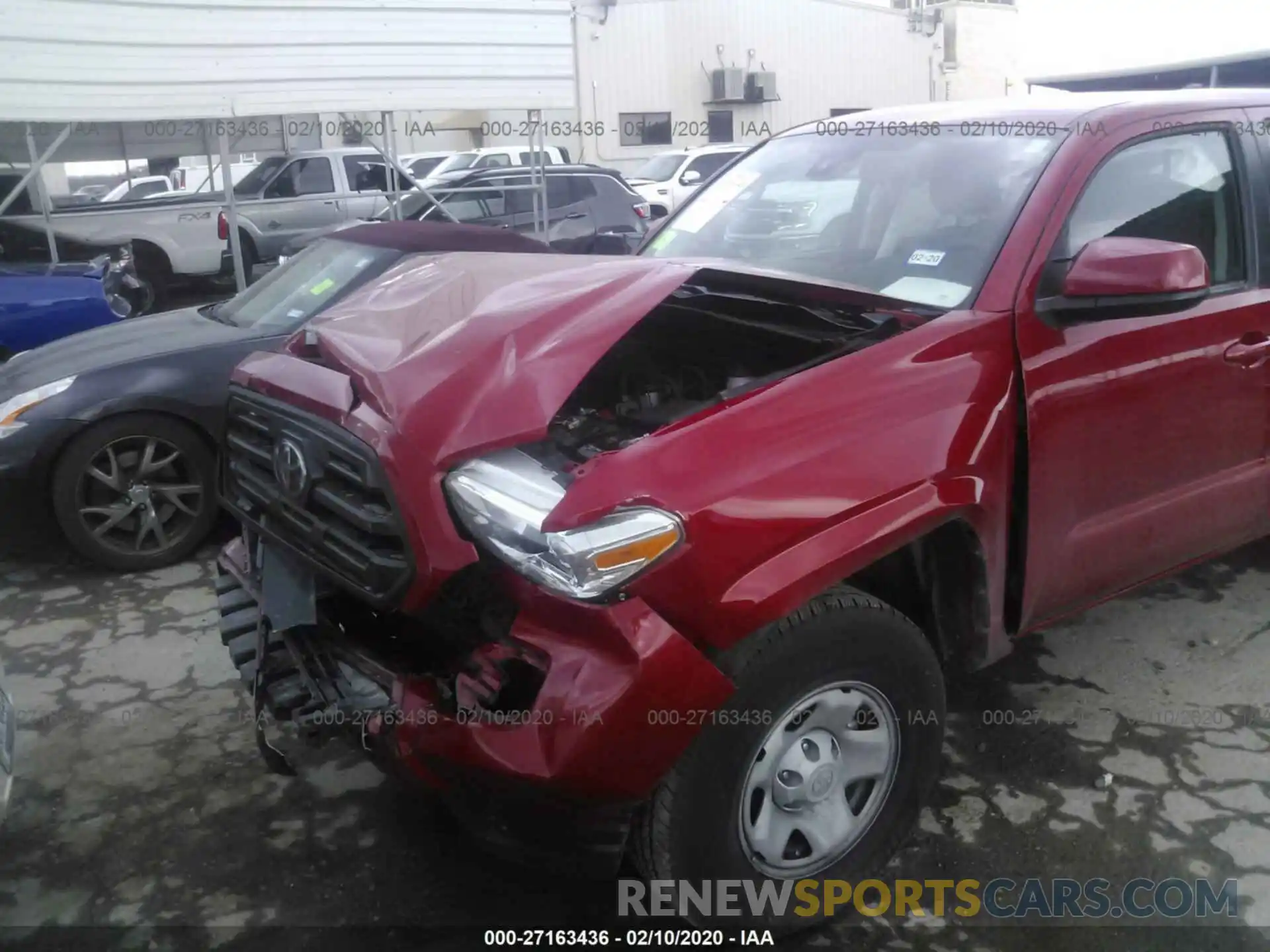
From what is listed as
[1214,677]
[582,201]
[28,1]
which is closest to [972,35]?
[582,201]

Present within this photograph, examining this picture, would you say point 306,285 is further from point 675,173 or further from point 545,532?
point 675,173

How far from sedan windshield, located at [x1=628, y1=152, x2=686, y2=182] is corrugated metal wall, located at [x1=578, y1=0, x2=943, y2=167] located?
5.73 m

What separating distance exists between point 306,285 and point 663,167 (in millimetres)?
13897

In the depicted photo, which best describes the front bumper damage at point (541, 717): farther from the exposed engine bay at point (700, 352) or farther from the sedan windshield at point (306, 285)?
the sedan windshield at point (306, 285)

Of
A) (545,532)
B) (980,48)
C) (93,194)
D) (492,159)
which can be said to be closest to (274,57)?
(545,532)

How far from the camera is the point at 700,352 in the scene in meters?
2.88

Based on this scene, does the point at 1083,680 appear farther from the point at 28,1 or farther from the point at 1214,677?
the point at 28,1

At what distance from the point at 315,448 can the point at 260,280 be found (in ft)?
11.4

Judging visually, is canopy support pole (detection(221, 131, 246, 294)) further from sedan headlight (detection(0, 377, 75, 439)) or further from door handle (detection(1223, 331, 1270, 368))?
door handle (detection(1223, 331, 1270, 368))

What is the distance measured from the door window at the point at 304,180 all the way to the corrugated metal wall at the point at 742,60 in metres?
11.0

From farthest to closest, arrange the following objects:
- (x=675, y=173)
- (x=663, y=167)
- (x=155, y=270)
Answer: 1. (x=663, y=167)
2. (x=675, y=173)
3. (x=155, y=270)

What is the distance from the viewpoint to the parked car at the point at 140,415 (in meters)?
4.45

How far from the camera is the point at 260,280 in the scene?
5473 millimetres

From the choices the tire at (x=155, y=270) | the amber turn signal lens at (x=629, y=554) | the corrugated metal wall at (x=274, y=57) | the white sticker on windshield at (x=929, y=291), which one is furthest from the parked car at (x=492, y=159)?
the amber turn signal lens at (x=629, y=554)
